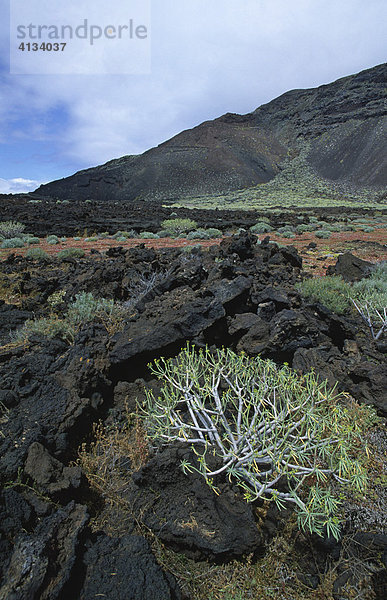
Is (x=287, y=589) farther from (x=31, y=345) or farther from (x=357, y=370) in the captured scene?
(x=31, y=345)

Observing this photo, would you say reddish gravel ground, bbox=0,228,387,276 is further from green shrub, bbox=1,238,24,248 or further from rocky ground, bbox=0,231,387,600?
rocky ground, bbox=0,231,387,600

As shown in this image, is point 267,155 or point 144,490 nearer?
point 144,490

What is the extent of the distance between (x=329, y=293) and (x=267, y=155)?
85.9 meters

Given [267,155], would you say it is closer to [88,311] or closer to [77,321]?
[88,311]

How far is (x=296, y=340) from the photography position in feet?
11.8

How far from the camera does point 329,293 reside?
17.3ft

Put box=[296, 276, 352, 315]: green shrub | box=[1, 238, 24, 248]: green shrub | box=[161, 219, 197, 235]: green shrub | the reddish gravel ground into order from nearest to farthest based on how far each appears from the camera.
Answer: box=[296, 276, 352, 315]: green shrub
the reddish gravel ground
box=[1, 238, 24, 248]: green shrub
box=[161, 219, 197, 235]: green shrub

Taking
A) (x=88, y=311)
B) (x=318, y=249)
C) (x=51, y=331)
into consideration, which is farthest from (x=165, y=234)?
(x=51, y=331)

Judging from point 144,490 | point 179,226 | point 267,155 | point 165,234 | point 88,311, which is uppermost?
point 267,155

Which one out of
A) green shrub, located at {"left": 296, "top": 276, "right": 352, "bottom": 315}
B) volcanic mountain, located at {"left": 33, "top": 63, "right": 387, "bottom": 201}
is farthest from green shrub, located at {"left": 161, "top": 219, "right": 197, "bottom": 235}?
volcanic mountain, located at {"left": 33, "top": 63, "right": 387, "bottom": 201}

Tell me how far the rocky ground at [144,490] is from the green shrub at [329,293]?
1.03 meters

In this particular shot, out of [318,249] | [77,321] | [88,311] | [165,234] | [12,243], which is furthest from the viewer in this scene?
[165,234]

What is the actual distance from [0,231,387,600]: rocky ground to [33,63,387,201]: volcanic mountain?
60746mm

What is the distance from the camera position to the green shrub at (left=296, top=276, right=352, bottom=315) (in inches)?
201
